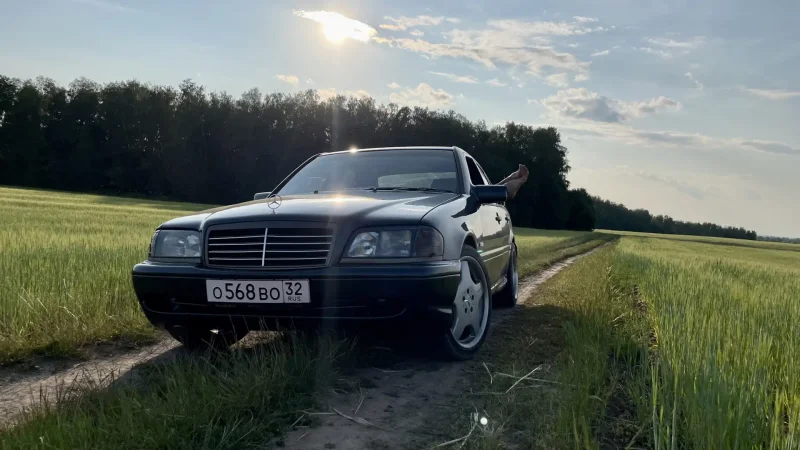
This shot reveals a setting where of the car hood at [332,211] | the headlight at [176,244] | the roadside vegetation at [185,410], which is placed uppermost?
the car hood at [332,211]

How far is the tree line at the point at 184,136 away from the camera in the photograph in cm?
6231

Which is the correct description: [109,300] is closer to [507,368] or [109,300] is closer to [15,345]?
[15,345]

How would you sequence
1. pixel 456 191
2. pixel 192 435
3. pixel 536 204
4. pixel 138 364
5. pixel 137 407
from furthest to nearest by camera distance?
pixel 536 204 < pixel 456 191 < pixel 138 364 < pixel 137 407 < pixel 192 435

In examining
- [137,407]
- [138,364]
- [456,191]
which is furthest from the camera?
[456,191]

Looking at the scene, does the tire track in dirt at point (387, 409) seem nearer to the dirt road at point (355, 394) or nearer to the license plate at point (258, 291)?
the dirt road at point (355, 394)

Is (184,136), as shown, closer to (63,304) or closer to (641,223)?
(63,304)

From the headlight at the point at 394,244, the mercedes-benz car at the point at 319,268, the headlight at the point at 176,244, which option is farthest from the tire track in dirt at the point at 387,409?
the headlight at the point at 176,244

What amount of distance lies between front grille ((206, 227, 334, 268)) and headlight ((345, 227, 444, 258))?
0.56 ft

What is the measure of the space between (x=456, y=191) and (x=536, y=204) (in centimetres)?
7231

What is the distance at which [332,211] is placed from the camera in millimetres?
3732

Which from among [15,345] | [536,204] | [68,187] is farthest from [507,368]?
[536,204]

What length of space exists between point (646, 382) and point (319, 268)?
1894mm

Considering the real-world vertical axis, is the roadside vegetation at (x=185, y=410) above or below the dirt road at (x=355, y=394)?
above

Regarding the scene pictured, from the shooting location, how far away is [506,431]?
2.63 meters
